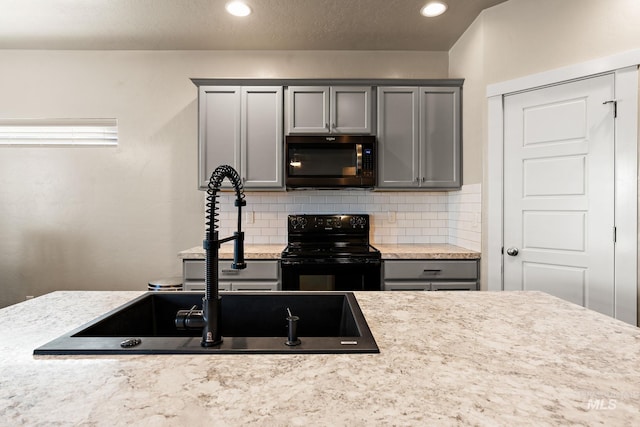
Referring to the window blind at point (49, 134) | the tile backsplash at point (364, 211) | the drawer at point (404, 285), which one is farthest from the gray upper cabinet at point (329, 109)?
the window blind at point (49, 134)

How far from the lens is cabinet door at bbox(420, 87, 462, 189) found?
114 inches

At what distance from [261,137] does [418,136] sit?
53.7 inches

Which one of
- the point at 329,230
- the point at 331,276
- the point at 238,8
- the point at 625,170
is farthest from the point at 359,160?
the point at 625,170

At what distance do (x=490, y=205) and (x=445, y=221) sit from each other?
0.71m

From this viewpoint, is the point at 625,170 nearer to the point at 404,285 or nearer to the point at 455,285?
the point at 455,285

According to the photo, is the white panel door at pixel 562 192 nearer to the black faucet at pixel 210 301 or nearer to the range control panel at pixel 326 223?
the range control panel at pixel 326 223

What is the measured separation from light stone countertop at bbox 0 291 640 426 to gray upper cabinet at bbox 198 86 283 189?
2059 millimetres

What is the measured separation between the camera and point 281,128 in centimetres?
288

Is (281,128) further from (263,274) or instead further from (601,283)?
(601,283)

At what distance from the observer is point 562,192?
223 centimetres

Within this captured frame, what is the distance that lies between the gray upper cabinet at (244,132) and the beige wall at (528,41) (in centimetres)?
162

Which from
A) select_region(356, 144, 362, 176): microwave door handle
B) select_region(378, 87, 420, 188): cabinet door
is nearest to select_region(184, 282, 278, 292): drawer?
select_region(356, 144, 362, 176): microwave door handle

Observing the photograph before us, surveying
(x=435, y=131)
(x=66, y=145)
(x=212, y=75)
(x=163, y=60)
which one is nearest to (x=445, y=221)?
(x=435, y=131)

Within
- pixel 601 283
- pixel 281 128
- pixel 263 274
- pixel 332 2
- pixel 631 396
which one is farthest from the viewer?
pixel 281 128
